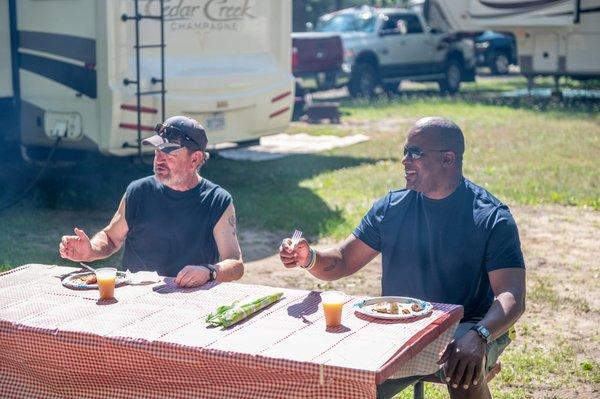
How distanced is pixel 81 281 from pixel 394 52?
17.5 metres

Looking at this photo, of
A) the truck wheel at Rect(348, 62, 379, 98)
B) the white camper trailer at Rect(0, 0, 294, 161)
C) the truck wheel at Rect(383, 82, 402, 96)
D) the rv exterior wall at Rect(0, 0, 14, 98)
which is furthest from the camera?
the truck wheel at Rect(383, 82, 402, 96)

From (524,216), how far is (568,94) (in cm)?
1163

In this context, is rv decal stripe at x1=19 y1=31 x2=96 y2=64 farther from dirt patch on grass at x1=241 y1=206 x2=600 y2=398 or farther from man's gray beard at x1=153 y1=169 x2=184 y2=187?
man's gray beard at x1=153 y1=169 x2=184 y2=187

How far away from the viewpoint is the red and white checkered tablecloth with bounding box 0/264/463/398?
347 centimetres

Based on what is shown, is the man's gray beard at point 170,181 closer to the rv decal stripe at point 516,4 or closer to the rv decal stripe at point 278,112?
the rv decal stripe at point 278,112

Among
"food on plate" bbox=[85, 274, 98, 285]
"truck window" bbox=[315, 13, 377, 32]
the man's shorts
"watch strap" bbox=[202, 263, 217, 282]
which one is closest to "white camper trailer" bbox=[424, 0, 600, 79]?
"truck window" bbox=[315, 13, 377, 32]

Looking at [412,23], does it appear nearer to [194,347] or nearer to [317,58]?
[317,58]

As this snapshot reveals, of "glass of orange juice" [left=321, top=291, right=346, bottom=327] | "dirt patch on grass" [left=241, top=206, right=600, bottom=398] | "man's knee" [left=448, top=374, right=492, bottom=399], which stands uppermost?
"glass of orange juice" [left=321, top=291, right=346, bottom=327]

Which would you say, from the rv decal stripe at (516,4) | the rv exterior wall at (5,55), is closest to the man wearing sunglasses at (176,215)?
the rv exterior wall at (5,55)

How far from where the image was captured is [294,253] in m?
4.40

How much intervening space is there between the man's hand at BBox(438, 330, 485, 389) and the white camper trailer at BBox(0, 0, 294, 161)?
5.84m

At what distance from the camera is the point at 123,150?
9383 millimetres

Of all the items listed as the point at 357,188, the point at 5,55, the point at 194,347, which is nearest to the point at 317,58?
the point at 357,188

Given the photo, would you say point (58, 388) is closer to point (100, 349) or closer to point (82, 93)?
point (100, 349)
